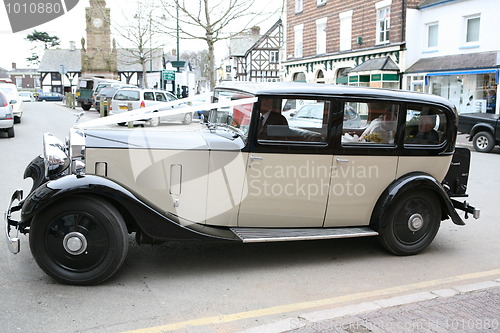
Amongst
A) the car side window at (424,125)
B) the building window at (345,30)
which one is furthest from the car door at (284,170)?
the building window at (345,30)

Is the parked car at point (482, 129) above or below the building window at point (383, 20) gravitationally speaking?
below

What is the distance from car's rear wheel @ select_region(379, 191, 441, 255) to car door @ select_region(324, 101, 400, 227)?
25cm

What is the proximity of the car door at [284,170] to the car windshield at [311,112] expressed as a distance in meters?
0.04

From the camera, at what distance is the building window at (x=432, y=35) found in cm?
2319

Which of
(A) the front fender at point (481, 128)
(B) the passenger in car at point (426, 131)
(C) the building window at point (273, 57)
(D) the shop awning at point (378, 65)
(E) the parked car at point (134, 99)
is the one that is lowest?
(A) the front fender at point (481, 128)

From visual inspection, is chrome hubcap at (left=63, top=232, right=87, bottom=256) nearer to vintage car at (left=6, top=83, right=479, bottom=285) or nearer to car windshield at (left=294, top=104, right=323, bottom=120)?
vintage car at (left=6, top=83, right=479, bottom=285)

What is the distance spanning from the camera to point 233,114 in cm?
507

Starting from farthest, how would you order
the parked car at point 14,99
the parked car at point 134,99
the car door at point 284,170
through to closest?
the parked car at point 134,99, the parked car at point 14,99, the car door at point 284,170

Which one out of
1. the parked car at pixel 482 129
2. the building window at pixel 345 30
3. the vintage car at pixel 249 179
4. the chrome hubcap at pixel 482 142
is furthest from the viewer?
the building window at pixel 345 30

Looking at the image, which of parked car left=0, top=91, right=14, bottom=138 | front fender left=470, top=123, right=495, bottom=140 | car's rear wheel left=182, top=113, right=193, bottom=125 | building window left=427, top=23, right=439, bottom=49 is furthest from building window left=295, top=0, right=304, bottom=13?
car's rear wheel left=182, top=113, right=193, bottom=125

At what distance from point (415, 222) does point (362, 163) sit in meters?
0.91

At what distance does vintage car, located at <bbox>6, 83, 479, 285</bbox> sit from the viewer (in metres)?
4.19

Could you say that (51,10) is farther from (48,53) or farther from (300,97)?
(48,53)

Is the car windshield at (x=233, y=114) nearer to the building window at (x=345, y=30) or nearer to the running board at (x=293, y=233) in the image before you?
the running board at (x=293, y=233)
